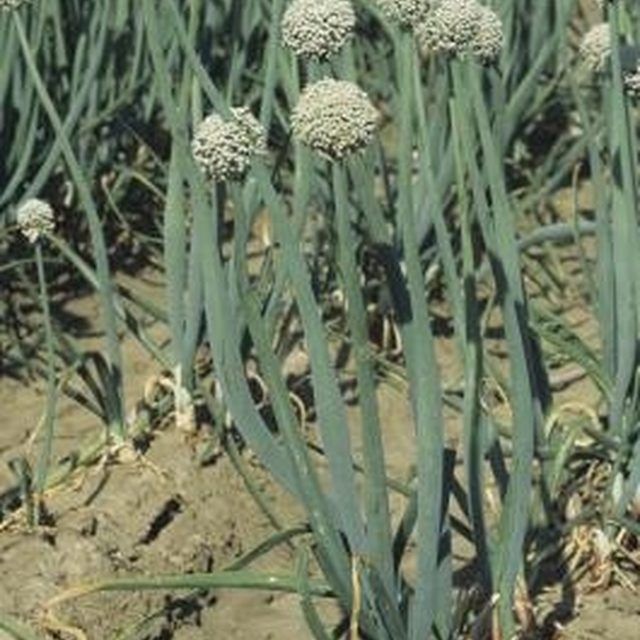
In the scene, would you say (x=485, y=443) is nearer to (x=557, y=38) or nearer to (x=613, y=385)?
(x=613, y=385)

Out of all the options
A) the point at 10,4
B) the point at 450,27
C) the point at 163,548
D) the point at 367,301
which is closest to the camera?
the point at 450,27

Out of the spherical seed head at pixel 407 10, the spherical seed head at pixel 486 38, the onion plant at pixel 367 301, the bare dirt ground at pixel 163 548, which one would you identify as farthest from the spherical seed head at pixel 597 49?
the bare dirt ground at pixel 163 548

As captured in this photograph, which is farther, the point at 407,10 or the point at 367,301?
the point at 367,301

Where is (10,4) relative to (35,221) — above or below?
above

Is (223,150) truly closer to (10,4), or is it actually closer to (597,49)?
(10,4)

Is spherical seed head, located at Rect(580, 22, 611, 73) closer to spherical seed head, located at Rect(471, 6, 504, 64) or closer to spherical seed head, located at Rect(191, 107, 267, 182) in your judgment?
spherical seed head, located at Rect(471, 6, 504, 64)

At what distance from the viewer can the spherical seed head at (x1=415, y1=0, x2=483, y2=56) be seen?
150 centimetres

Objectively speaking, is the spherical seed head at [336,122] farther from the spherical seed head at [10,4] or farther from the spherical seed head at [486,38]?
the spherical seed head at [10,4]

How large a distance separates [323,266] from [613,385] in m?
0.81

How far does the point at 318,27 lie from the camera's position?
144 cm

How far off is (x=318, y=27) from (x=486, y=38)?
207mm

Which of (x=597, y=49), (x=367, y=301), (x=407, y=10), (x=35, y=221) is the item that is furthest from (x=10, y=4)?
(x=367, y=301)

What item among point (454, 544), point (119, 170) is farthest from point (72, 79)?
point (454, 544)

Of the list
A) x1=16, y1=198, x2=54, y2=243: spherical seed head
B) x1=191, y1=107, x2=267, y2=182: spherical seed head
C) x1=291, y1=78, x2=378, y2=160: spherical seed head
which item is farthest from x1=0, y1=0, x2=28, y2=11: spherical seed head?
x1=291, y1=78, x2=378, y2=160: spherical seed head
